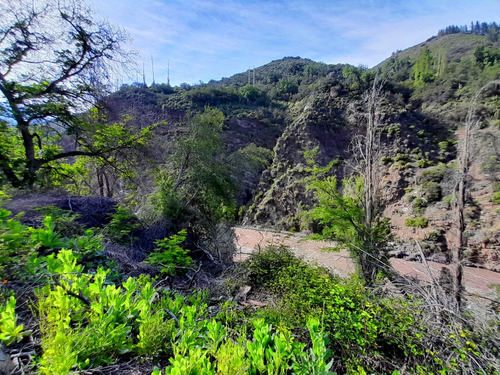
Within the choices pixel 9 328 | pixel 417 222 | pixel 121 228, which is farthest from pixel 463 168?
pixel 417 222

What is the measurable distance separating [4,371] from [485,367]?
10.9ft

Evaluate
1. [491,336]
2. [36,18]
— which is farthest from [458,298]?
[36,18]

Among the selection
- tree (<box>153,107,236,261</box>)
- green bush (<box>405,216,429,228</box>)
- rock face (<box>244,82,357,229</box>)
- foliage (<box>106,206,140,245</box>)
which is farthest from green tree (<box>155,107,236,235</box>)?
rock face (<box>244,82,357,229</box>)

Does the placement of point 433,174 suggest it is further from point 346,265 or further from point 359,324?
point 359,324

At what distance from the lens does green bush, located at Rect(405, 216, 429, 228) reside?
49.0 feet

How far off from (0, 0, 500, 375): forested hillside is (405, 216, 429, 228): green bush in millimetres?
124

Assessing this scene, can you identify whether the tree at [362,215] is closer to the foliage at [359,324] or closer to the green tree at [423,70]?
the foliage at [359,324]

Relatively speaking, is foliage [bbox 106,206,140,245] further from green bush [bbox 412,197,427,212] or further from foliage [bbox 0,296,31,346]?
green bush [bbox 412,197,427,212]

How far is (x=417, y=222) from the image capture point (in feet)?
50.0

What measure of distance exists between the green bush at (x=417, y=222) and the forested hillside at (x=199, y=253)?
124mm

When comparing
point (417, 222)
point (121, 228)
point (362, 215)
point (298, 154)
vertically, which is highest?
point (298, 154)

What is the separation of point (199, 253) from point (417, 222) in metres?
15.2

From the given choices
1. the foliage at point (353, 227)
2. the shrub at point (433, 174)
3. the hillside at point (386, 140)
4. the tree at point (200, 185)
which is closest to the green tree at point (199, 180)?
the tree at point (200, 185)

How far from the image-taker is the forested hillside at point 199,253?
1.36 meters
